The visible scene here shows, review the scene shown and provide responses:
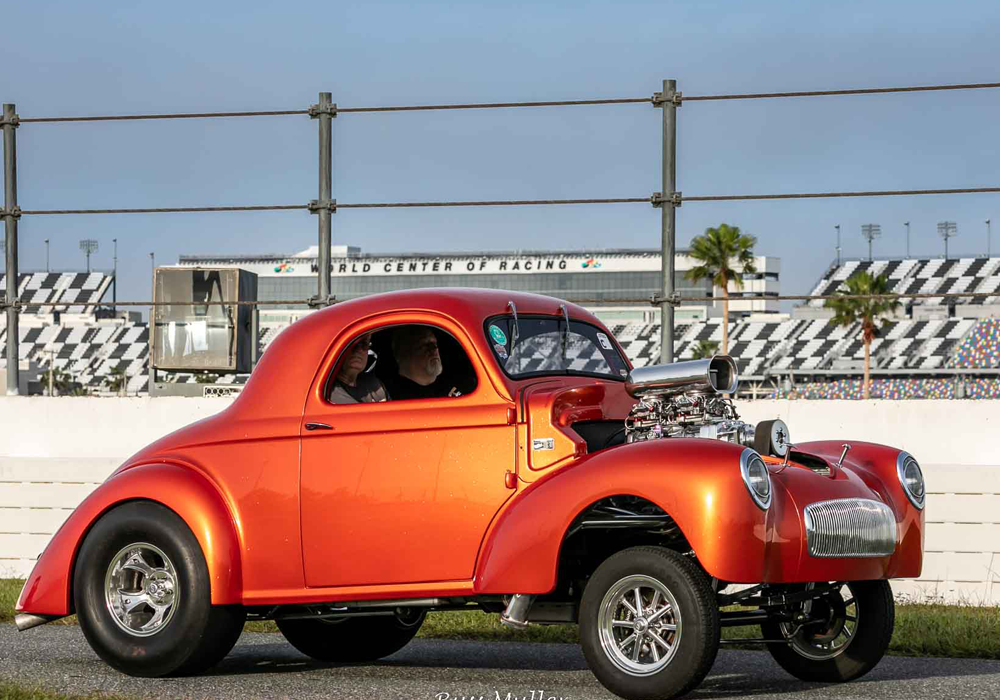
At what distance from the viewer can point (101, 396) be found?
37.7ft

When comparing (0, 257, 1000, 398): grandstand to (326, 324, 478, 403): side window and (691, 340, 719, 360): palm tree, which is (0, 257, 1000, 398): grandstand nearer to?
(691, 340, 719, 360): palm tree

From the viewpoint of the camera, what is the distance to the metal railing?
392 inches

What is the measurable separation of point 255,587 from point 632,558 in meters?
1.93

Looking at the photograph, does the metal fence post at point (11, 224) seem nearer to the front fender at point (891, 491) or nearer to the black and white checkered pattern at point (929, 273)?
the front fender at point (891, 491)

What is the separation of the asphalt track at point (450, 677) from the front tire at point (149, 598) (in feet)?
0.41

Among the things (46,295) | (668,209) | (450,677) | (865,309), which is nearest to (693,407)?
(450,677)

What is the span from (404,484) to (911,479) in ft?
7.37

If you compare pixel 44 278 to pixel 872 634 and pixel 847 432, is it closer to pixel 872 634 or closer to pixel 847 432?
pixel 847 432

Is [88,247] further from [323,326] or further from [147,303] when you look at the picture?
[323,326]

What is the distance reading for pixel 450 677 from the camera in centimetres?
700

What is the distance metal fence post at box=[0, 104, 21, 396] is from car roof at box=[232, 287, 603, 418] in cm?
424

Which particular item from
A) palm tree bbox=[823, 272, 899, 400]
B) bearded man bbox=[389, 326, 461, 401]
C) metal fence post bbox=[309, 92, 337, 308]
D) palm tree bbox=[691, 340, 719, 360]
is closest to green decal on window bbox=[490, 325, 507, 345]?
bearded man bbox=[389, 326, 461, 401]

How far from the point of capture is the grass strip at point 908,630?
787cm

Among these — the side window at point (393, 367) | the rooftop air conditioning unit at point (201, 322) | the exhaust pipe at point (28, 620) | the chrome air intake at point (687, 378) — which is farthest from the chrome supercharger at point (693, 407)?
the rooftop air conditioning unit at point (201, 322)
